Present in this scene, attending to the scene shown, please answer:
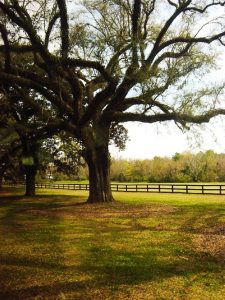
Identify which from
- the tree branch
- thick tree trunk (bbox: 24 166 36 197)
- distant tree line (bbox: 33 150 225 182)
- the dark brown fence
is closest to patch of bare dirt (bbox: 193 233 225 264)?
the tree branch

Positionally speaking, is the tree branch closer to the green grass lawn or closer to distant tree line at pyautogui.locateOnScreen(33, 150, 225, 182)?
the green grass lawn

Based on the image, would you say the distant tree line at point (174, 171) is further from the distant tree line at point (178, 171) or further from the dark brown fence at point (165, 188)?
the dark brown fence at point (165, 188)

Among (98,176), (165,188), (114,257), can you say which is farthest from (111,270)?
(165,188)

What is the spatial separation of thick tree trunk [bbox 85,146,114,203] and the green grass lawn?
20.0 ft

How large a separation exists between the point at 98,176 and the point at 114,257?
44.8 feet

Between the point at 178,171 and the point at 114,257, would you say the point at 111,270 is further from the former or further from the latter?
the point at 178,171

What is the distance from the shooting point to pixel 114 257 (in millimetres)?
10664

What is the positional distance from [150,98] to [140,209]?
223 inches

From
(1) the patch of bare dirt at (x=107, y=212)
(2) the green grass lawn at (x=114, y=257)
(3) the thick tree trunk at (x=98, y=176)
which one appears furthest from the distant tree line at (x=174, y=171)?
(2) the green grass lawn at (x=114, y=257)

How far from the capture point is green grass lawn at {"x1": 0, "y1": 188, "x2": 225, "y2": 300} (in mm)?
8086

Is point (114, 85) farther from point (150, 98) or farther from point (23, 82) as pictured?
point (23, 82)

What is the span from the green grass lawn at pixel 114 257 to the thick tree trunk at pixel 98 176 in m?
6.11

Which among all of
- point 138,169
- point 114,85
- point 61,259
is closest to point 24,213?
point 114,85

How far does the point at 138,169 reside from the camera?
103 m
